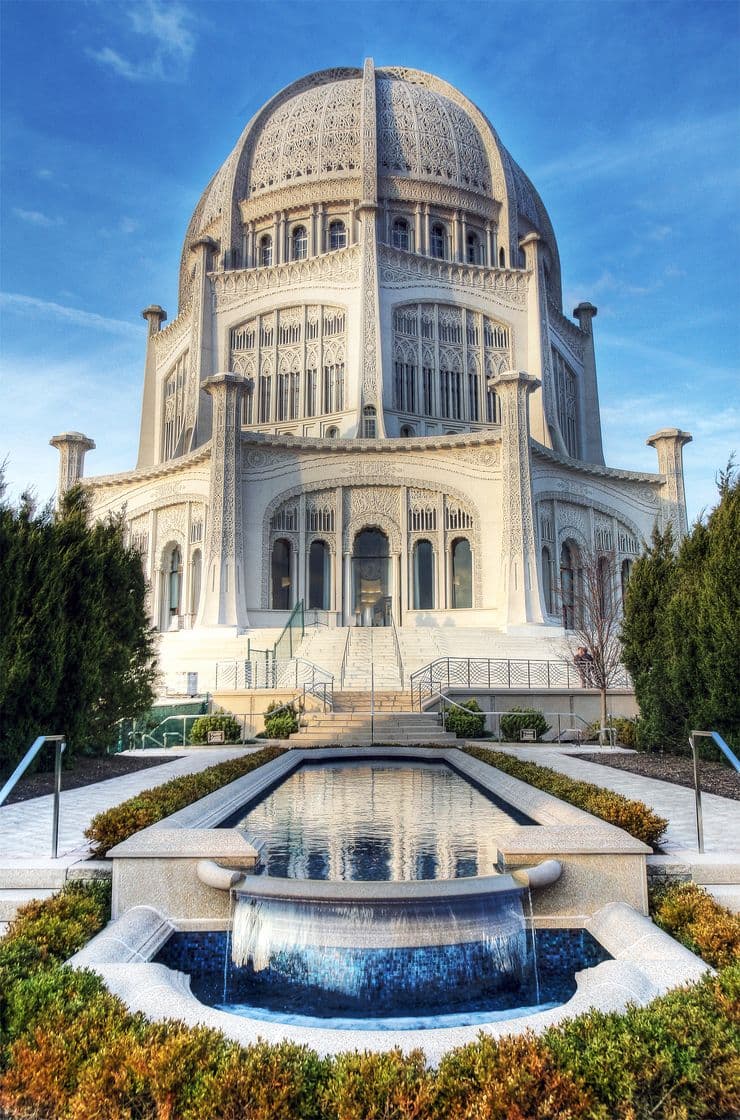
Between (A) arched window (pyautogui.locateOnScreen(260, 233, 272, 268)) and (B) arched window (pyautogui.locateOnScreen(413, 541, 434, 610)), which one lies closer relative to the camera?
(B) arched window (pyautogui.locateOnScreen(413, 541, 434, 610))

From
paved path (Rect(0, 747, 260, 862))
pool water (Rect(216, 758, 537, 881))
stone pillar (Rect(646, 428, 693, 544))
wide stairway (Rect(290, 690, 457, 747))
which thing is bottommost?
pool water (Rect(216, 758, 537, 881))

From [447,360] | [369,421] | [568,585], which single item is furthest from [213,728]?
[447,360]

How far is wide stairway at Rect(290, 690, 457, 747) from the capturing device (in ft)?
59.9

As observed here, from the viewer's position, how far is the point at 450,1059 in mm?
3500

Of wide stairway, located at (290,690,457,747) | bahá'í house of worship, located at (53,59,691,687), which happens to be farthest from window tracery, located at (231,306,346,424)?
wide stairway, located at (290,690,457,747)

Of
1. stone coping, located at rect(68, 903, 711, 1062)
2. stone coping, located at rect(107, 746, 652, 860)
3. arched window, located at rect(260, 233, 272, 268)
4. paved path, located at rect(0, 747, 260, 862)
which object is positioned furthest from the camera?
arched window, located at rect(260, 233, 272, 268)

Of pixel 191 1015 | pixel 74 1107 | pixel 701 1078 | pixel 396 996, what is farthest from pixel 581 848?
pixel 74 1107

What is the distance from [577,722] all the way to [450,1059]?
19.8m

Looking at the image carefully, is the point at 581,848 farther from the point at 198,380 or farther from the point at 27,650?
the point at 198,380

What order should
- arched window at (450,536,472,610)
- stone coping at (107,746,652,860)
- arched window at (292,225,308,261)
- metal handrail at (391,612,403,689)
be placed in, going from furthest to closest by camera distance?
arched window at (292,225,308,261), arched window at (450,536,472,610), metal handrail at (391,612,403,689), stone coping at (107,746,652,860)

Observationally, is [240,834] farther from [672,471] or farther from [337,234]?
[337,234]

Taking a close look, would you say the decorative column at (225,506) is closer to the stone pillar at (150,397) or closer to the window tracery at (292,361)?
the window tracery at (292,361)

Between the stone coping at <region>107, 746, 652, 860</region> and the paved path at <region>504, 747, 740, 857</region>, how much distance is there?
1.02 m

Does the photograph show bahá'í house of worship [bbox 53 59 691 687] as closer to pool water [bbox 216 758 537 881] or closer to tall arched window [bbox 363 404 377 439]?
tall arched window [bbox 363 404 377 439]
